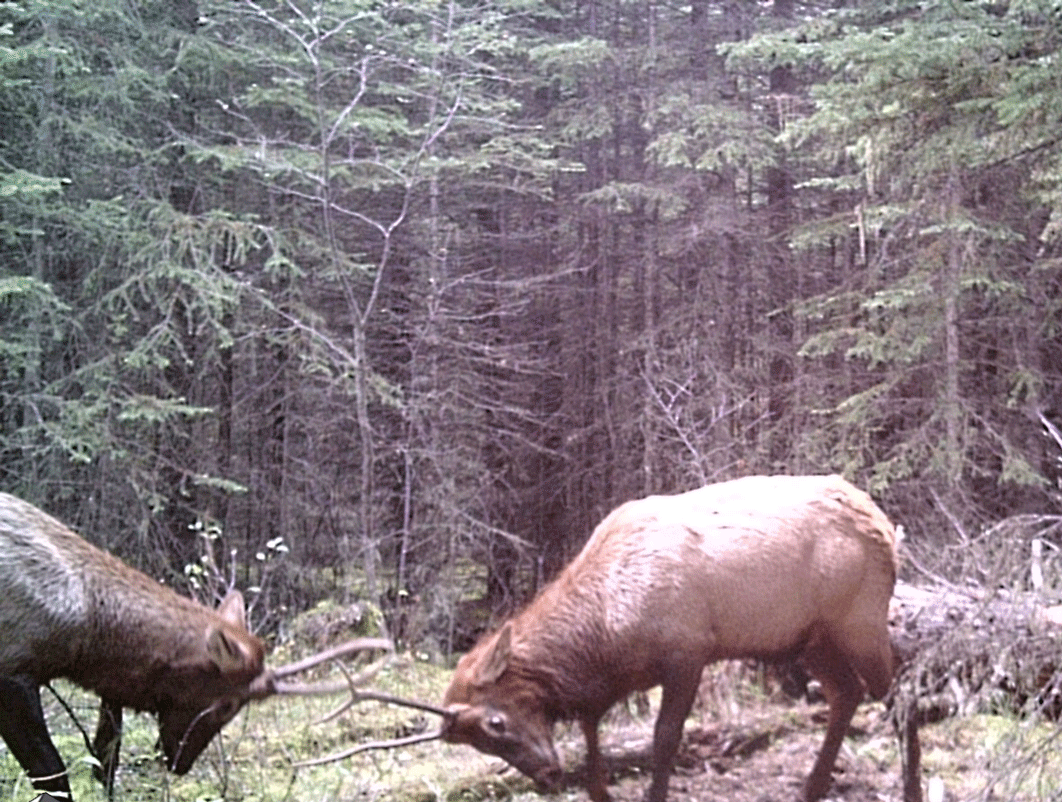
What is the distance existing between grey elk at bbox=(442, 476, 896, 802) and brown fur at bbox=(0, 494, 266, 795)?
1026 mm

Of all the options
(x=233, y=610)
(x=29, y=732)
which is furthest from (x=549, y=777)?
(x=29, y=732)

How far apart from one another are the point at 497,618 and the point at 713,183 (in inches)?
235

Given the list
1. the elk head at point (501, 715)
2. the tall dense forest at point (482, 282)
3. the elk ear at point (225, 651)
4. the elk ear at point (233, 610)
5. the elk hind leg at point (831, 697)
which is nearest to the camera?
the elk ear at point (225, 651)

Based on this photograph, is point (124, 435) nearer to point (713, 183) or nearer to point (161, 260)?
point (161, 260)

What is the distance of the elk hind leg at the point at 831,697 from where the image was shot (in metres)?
5.58

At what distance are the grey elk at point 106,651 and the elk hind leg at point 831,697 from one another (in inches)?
92.7

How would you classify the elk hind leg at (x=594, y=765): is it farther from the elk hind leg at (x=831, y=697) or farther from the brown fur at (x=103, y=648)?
the brown fur at (x=103, y=648)

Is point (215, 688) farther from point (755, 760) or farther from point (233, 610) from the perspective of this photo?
point (755, 760)

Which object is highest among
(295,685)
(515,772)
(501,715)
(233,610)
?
(233,610)

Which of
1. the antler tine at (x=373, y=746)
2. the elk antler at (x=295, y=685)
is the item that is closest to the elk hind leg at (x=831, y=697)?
the antler tine at (x=373, y=746)

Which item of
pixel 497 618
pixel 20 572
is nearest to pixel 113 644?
pixel 20 572

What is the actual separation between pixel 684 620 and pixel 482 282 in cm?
717

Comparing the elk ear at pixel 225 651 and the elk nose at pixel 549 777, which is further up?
the elk ear at pixel 225 651

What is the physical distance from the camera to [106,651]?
461 cm
